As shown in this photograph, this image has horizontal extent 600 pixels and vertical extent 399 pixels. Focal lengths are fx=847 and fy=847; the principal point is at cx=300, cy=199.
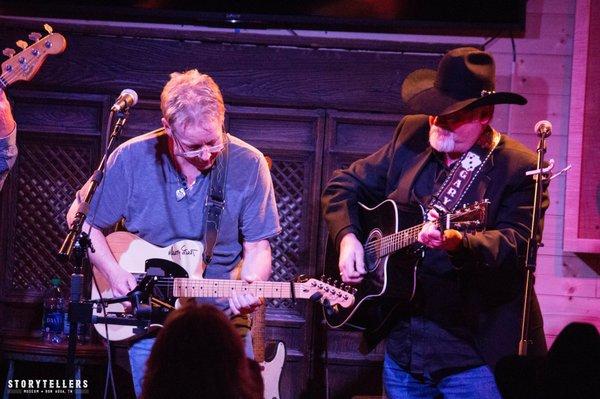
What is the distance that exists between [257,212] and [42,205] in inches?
102

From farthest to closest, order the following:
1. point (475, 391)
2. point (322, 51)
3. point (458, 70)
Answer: point (322, 51), point (458, 70), point (475, 391)

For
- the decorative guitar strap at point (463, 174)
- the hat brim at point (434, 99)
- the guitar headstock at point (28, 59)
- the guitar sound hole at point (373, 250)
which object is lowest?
the guitar sound hole at point (373, 250)

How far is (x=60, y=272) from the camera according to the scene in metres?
6.52

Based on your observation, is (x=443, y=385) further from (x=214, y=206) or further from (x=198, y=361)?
(x=198, y=361)

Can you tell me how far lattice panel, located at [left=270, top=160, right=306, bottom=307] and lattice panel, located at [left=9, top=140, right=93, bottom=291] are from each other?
4.87ft

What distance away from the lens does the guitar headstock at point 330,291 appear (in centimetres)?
450

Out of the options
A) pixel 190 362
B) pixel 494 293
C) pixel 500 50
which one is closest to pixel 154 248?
pixel 494 293

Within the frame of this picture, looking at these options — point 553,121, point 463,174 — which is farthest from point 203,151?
point 553,121

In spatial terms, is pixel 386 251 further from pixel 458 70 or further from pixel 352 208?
pixel 458 70

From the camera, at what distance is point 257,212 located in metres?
4.57

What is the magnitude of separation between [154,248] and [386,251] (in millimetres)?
1256

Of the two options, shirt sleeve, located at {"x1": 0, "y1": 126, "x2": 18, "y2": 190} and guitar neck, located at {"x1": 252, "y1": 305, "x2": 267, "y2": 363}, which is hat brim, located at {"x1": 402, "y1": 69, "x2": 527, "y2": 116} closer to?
guitar neck, located at {"x1": 252, "y1": 305, "x2": 267, "y2": 363}

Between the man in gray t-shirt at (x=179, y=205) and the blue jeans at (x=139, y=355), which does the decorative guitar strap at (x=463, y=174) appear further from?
the blue jeans at (x=139, y=355)

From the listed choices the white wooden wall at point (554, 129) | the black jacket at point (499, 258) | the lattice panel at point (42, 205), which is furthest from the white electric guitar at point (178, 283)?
the white wooden wall at point (554, 129)
